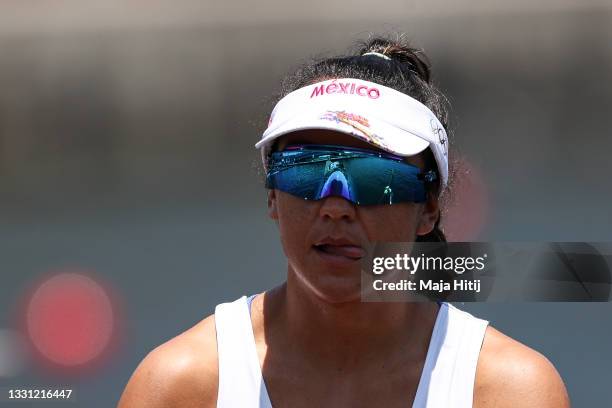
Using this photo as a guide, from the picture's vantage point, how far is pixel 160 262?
4.86 m

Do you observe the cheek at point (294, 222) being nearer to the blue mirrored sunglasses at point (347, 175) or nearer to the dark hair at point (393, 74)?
the blue mirrored sunglasses at point (347, 175)

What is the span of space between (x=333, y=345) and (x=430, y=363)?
173mm

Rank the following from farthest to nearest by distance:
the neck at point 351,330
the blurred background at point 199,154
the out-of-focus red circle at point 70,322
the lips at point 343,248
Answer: the blurred background at point 199,154
the out-of-focus red circle at point 70,322
the neck at point 351,330
the lips at point 343,248

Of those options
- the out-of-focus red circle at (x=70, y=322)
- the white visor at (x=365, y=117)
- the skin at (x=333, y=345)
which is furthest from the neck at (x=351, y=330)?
the out-of-focus red circle at (x=70, y=322)

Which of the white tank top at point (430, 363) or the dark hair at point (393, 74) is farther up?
the dark hair at point (393, 74)

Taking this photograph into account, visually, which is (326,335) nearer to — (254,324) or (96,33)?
(254,324)

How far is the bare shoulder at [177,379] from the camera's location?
1768mm

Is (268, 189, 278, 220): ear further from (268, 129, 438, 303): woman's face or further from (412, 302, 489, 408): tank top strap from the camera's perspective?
(412, 302, 489, 408): tank top strap

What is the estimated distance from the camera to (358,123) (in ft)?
5.65

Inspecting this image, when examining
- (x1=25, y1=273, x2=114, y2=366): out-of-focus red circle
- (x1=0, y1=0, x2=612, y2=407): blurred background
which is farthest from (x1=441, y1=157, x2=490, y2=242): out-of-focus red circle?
(x1=25, y1=273, x2=114, y2=366): out-of-focus red circle

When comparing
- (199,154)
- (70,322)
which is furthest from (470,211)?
(199,154)

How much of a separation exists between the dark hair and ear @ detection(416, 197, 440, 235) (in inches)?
0.6

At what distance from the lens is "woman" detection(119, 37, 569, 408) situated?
1708 millimetres

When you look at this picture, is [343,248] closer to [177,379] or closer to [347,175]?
[347,175]
